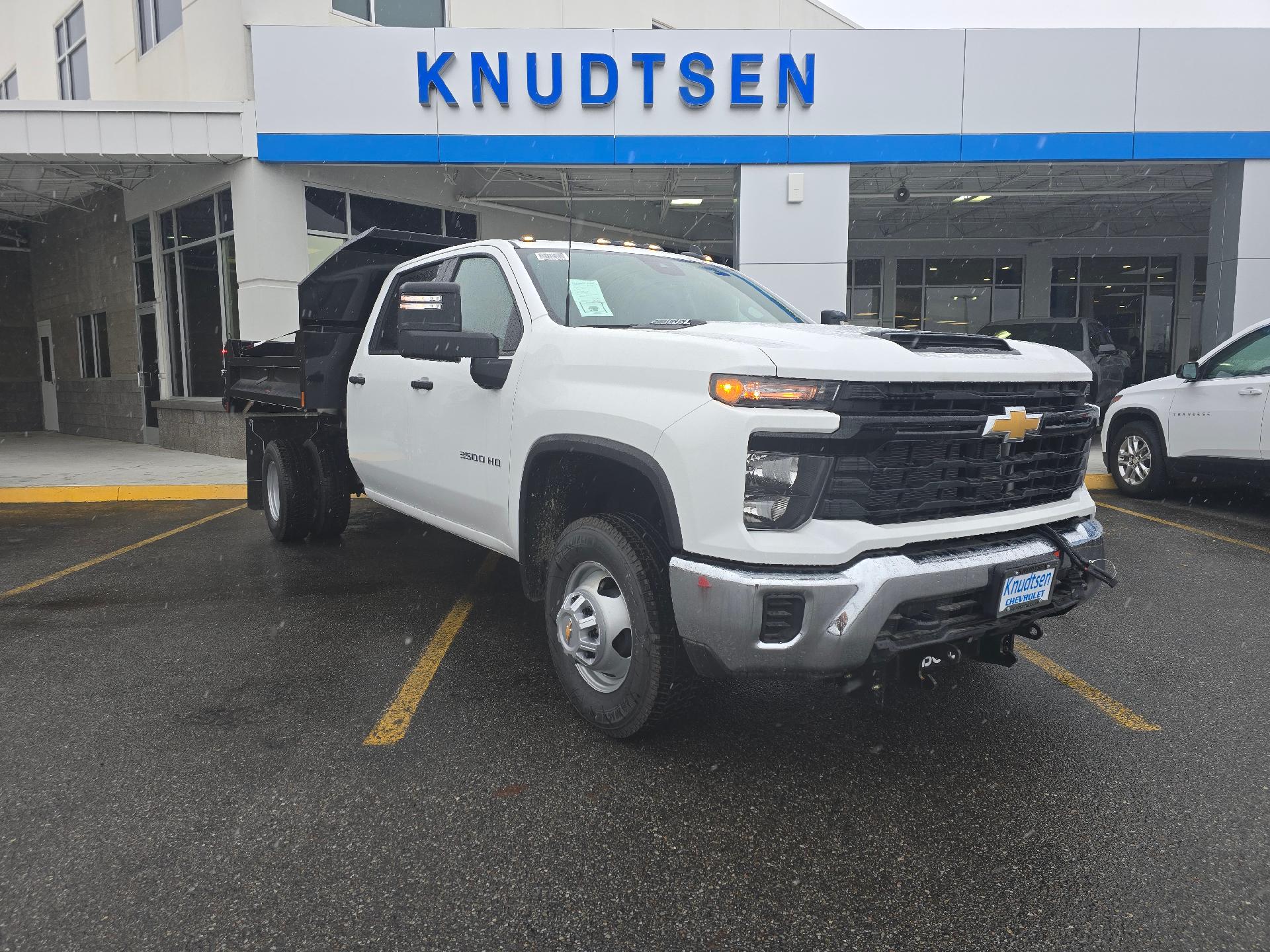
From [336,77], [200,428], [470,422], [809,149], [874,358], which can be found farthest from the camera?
[200,428]

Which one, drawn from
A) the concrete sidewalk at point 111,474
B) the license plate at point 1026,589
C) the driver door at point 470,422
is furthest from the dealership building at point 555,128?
the license plate at point 1026,589

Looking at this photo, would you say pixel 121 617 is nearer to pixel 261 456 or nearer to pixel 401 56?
pixel 261 456

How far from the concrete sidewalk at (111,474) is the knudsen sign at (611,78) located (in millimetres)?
6309

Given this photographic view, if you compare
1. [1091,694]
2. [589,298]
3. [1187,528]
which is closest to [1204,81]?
[1187,528]

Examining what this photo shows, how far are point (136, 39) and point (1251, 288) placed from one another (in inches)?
762

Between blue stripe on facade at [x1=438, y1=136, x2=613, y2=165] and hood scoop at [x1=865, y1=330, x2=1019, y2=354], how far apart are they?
1053 centimetres

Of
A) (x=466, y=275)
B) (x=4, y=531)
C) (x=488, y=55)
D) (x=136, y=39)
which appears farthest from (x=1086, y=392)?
(x=136, y=39)

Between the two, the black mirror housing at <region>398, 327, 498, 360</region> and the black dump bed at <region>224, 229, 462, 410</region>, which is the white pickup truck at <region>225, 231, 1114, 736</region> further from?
the black dump bed at <region>224, 229, 462, 410</region>

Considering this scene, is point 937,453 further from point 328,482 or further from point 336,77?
point 336,77

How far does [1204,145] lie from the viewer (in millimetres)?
13102

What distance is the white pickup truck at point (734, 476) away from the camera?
2740mm

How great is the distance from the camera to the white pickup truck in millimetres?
2740

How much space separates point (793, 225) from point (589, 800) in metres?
11.6

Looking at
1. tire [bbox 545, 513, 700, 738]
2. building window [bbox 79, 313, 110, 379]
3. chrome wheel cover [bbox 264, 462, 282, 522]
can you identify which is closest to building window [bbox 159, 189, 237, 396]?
building window [bbox 79, 313, 110, 379]
